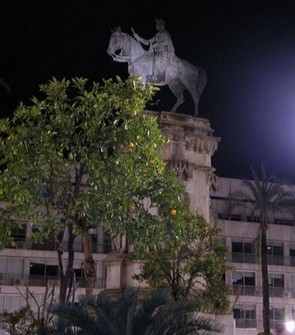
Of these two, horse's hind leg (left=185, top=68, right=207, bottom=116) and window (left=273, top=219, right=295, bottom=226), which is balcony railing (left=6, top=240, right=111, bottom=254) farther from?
horse's hind leg (left=185, top=68, right=207, bottom=116)

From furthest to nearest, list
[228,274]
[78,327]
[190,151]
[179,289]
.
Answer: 1. [228,274]
2. [190,151]
3. [179,289]
4. [78,327]

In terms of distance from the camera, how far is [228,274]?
69938 mm

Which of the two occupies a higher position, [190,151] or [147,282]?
[190,151]

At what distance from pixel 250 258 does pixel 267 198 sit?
73.9 ft

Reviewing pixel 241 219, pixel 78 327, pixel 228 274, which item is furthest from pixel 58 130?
pixel 241 219

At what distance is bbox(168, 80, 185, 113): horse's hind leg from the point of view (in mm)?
38656

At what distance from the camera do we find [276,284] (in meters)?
71.7

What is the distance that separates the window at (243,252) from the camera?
7125cm

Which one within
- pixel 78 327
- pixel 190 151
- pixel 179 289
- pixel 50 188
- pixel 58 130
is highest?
pixel 190 151

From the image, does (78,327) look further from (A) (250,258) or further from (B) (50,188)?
(A) (250,258)

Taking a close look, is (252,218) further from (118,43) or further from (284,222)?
(118,43)

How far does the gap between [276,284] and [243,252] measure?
4613 mm

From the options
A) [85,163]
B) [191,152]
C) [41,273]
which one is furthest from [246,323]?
[85,163]

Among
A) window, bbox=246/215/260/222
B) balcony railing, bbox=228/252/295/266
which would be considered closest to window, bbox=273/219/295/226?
window, bbox=246/215/260/222
